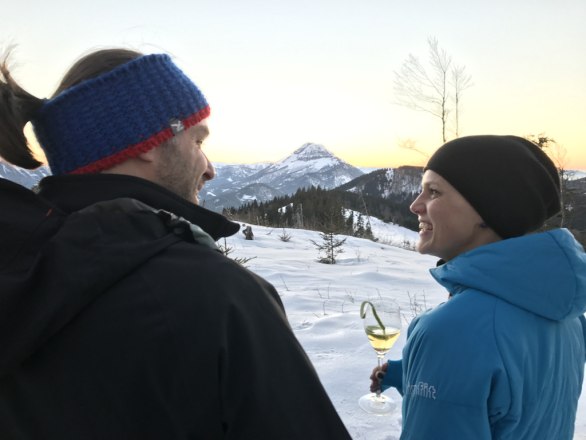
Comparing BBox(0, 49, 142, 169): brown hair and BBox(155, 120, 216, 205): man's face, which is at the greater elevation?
BBox(0, 49, 142, 169): brown hair

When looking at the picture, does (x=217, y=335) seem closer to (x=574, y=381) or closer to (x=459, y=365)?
(x=459, y=365)

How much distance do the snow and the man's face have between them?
1.67 m

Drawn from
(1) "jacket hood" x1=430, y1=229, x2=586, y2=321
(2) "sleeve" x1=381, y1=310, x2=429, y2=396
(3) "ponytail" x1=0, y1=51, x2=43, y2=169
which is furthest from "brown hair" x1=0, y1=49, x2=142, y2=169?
(2) "sleeve" x1=381, y1=310, x2=429, y2=396

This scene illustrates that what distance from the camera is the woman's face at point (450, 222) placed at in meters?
1.51

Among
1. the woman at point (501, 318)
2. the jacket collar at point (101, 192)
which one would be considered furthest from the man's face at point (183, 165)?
the woman at point (501, 318)

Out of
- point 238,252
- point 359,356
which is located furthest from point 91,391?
point 238,252

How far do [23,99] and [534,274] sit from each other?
1.52 metres

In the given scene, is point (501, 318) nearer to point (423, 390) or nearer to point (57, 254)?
point (423, 390)

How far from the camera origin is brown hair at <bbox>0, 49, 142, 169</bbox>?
1.13 m

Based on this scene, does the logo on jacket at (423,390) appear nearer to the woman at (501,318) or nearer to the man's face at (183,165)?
the woman at (501,318)

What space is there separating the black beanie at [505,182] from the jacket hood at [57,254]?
1032 millimetres

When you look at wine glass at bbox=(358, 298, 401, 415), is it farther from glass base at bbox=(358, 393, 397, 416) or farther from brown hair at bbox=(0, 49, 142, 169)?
brown hair at bbox=(0, 49, 142, 169)

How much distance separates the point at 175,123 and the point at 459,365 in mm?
1073

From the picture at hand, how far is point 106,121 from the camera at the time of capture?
3.84 feet
